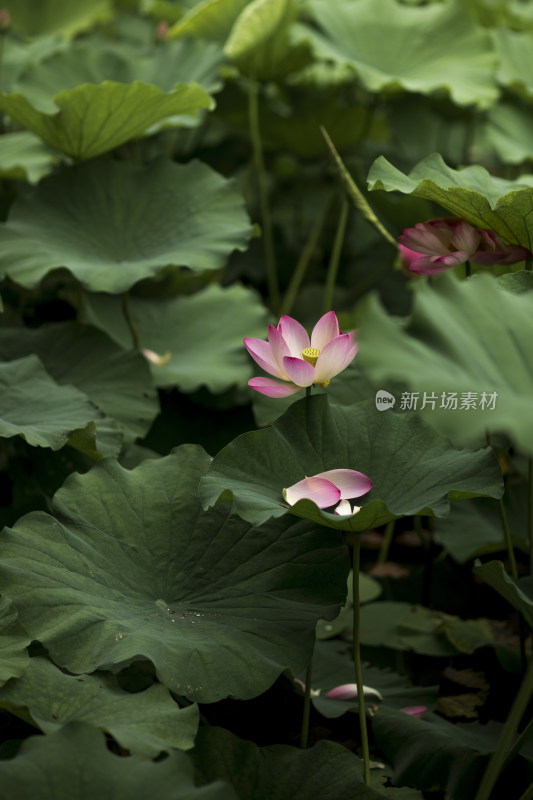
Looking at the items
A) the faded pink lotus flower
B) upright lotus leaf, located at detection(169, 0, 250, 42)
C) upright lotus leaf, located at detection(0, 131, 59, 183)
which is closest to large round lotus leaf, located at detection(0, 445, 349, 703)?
the faded pink lotus flower

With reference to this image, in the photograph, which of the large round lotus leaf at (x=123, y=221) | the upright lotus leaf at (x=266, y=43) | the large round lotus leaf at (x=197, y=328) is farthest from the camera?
the upright lotus leaf at (x=266, y=43)

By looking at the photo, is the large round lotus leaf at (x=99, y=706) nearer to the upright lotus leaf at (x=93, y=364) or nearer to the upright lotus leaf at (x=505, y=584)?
the upright lotus leaf at (x=505, y=584)

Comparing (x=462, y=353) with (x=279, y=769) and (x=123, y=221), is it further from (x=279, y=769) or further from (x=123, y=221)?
(x=123, y=221)

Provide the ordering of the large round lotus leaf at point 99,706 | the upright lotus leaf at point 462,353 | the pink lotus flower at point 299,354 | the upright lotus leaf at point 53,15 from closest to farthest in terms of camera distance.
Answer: the upright lotus leaf at point 462,353 → the large round lotus leaf at point 99,706 → the pink lotus flower at point 299,354 → the upright lotus leaf at point 53,15

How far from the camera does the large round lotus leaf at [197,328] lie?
1.58m

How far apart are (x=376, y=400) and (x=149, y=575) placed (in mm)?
333

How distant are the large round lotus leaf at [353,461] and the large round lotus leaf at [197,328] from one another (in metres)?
0.63

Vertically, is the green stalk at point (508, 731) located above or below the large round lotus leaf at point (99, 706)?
below

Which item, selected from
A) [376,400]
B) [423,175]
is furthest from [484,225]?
[376,400]

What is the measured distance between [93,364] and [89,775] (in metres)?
0.84

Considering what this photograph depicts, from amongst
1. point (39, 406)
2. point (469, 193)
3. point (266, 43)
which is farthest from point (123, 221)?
point (469, 193)

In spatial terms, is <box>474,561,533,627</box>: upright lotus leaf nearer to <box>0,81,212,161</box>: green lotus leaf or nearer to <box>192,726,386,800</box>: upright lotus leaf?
<box>192,726,386,800</box>: upright lotus leaf

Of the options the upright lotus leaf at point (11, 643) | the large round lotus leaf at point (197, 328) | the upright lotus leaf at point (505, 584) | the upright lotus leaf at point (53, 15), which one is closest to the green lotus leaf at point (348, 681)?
the upright lotus leaf at point (505, 584)

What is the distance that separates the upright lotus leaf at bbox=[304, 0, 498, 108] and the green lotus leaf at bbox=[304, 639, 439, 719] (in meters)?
1.32
